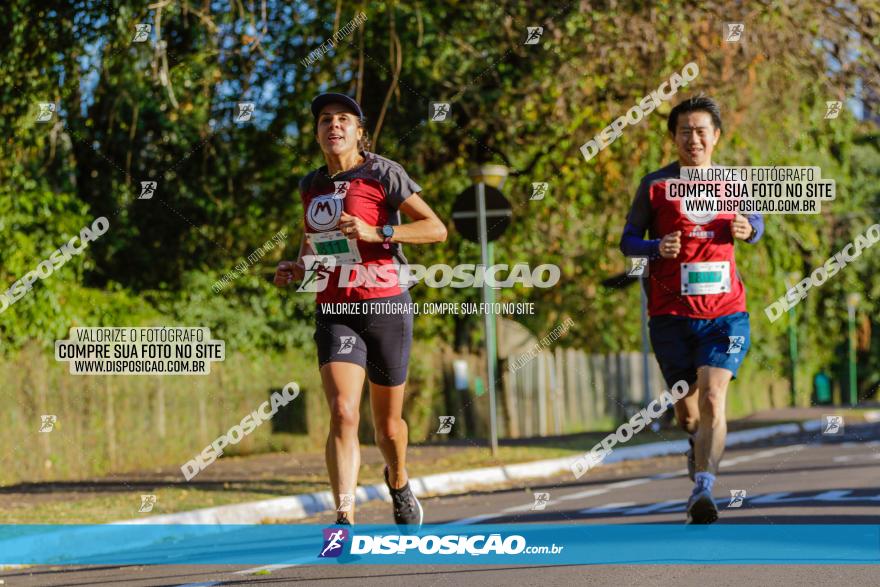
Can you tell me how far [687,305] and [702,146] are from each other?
885 millimetres

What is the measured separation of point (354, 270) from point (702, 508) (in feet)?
7.22

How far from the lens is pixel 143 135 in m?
17.8

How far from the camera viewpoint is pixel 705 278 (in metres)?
7.45

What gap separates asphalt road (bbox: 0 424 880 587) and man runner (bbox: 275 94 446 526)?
0.75 m

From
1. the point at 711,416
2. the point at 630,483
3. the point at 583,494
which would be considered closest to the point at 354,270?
the point at 711,416

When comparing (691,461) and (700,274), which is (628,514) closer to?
(691,461)

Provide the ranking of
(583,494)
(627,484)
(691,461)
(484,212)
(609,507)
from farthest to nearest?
(484,212) < (627,484) < (583,494) < (609,507) < (691,461)

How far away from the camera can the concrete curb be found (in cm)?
1060

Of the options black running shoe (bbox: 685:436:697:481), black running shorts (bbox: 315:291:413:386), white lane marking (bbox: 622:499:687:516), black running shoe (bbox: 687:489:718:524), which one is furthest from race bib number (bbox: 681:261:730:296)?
white lane marking (bbox: 622:499:687:516)

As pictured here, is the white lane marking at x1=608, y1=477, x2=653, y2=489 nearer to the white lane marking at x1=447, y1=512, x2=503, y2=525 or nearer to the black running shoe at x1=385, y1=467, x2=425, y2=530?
the white lane marking at x1=447, y1=512, x2=503, y2=525

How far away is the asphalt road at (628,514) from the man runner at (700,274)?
1.15m

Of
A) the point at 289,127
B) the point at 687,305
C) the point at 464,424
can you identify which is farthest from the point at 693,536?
the point at 464,424

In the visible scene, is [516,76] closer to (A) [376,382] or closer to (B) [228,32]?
(B) [228,32]

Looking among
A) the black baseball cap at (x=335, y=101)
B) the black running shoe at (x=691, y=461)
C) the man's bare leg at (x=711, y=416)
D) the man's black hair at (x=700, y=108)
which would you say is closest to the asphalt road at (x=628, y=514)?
the black running shoe at (x=691, y=461)
